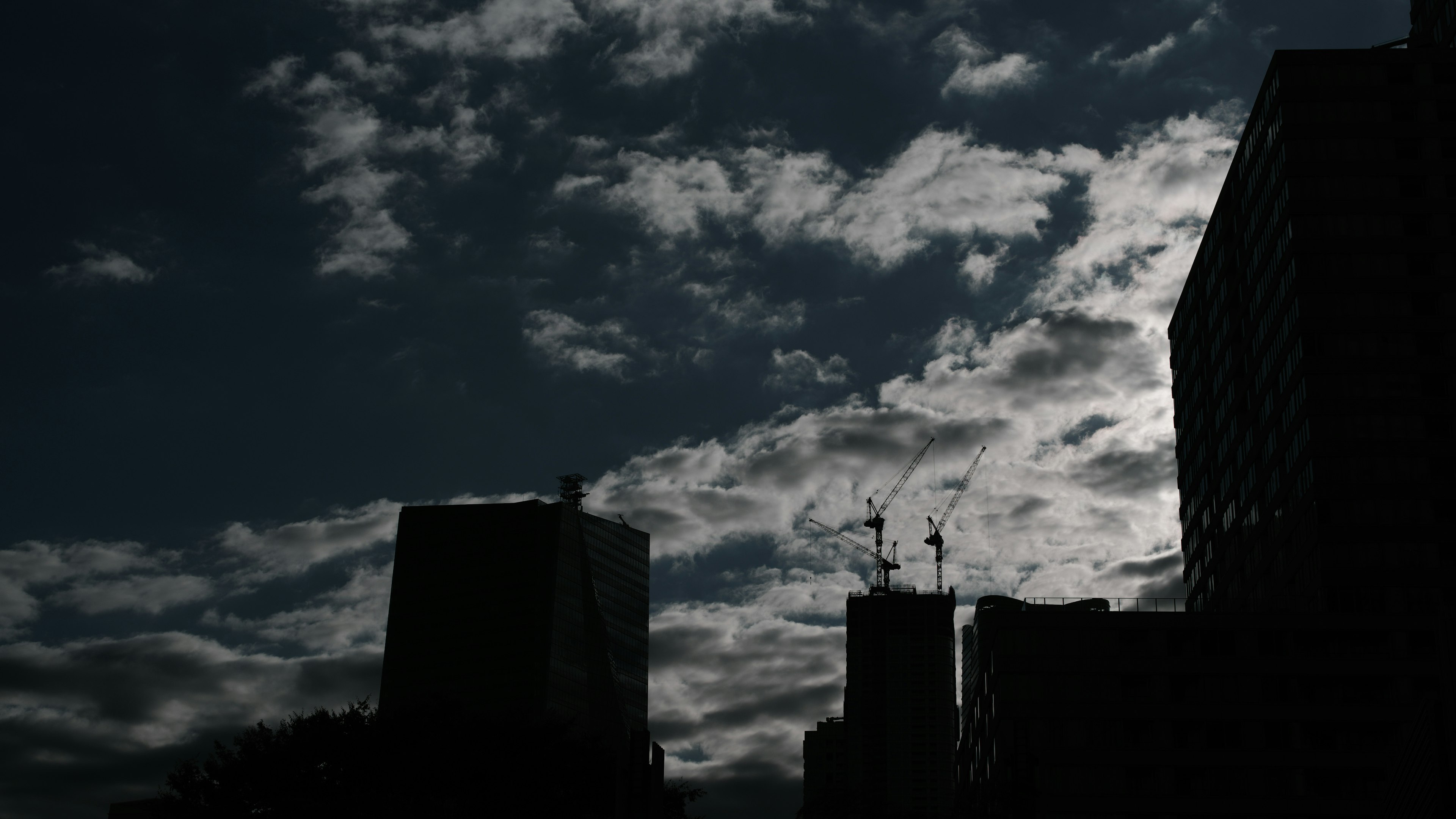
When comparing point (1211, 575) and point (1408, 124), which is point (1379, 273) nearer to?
point (1408, 124)

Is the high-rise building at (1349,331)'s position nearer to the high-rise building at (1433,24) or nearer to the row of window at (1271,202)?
the row of window at (1271,202)

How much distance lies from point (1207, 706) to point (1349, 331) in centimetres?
3544

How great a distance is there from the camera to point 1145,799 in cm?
10975

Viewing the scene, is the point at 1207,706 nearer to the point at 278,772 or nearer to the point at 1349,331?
the point at 1349,331

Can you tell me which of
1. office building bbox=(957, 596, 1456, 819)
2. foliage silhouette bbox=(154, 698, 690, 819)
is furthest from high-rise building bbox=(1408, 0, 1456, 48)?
foliage silhouette bbox=(154, 698, 690, 819)

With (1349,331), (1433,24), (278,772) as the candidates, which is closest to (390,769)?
(278,772)

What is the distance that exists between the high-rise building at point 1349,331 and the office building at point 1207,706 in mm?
5540

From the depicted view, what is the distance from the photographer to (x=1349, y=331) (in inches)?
4788

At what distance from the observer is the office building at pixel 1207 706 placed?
109m

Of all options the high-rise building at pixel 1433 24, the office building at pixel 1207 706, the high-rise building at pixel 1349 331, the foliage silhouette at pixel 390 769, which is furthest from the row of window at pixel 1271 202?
the foliage silhouette at pixel 390 769

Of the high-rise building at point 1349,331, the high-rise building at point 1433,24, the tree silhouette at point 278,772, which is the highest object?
the high-rise building at point 1433,24

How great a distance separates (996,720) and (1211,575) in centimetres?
4656

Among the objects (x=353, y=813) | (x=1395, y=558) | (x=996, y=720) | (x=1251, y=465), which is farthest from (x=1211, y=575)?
(x=353, y=813)

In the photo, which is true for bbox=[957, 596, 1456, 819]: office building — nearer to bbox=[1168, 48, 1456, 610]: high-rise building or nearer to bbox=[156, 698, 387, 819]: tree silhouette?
bbox=[1168, 48, 1456, 610]: high-rise building
